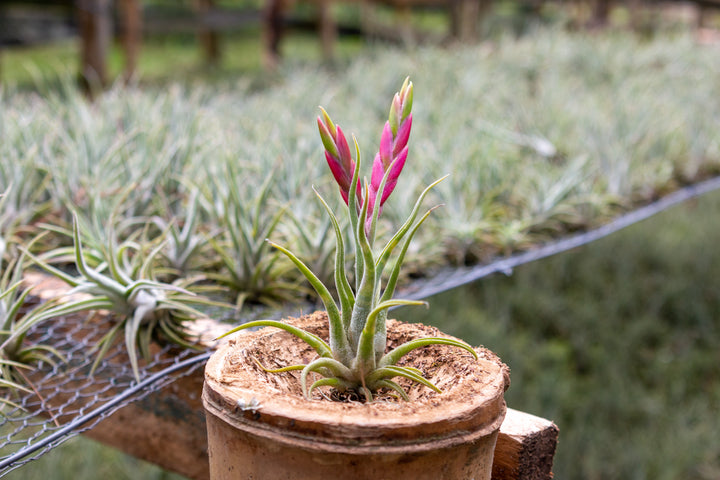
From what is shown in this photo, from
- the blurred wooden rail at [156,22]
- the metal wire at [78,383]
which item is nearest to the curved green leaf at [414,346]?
the metal wire at [78,383]

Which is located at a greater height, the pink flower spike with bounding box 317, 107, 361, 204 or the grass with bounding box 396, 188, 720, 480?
the pink flower spike with bounding box 317, 107, 361, 204

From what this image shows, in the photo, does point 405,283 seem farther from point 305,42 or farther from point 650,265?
point 305,42

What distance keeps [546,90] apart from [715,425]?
161 centimetres

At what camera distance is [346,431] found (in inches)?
23.8

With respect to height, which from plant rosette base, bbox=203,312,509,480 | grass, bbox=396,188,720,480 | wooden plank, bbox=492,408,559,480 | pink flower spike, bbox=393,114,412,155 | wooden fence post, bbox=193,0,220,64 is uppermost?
pink flower spike, bbox=393,114,412,155

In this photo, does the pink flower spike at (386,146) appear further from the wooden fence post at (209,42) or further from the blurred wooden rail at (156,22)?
the wooden fence post at (209,42)

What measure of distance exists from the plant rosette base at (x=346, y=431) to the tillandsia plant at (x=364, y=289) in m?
0.05

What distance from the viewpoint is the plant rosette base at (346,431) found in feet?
1.99

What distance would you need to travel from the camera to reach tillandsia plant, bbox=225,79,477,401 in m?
0.71

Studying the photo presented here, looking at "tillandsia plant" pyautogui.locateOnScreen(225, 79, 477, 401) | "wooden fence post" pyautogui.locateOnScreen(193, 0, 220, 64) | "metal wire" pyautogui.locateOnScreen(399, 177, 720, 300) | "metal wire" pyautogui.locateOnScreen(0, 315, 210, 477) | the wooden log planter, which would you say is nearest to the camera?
"tillandsia plant" pyautogui.locateOnScreen(225, 79, 477, 401)

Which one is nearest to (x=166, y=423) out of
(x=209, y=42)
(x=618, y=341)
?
(x=618, y=341)

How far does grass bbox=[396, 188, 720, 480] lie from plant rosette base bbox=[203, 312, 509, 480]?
162 centimetres

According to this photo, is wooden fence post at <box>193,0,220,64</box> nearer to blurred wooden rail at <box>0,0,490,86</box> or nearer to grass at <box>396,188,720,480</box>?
blurred wooden rail at <box>0,0,490,86</box>

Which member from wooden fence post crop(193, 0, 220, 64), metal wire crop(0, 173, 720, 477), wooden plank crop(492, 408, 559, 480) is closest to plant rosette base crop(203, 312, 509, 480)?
wooden plank crop(492, 408, 559, 480)
